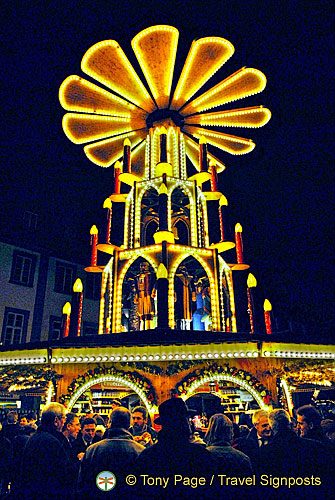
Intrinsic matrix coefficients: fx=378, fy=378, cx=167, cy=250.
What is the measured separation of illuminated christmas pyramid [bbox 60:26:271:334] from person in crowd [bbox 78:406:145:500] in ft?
34.4

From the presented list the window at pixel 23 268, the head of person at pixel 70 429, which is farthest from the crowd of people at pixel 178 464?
the window at pixel 23 268

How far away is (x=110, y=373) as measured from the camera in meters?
12.0

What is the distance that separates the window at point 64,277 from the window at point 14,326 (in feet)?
10.1

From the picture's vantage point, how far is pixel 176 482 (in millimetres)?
3037

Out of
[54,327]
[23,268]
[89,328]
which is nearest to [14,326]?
[54,327]

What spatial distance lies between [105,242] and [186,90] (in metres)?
8.24

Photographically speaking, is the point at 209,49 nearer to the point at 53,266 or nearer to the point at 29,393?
the point at 53,266

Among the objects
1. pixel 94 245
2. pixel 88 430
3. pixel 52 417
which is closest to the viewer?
pixel 52 417

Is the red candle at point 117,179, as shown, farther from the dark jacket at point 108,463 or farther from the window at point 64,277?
the dark jacket at point 108,463

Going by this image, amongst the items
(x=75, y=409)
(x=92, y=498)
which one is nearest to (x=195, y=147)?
(x=75, y=409)

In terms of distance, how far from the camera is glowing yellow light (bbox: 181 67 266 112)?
1717 cm

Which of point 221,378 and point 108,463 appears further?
point 221,378

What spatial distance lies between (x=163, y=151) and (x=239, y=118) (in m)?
4.22

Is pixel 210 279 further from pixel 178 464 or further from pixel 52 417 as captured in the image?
pixel 178 464
